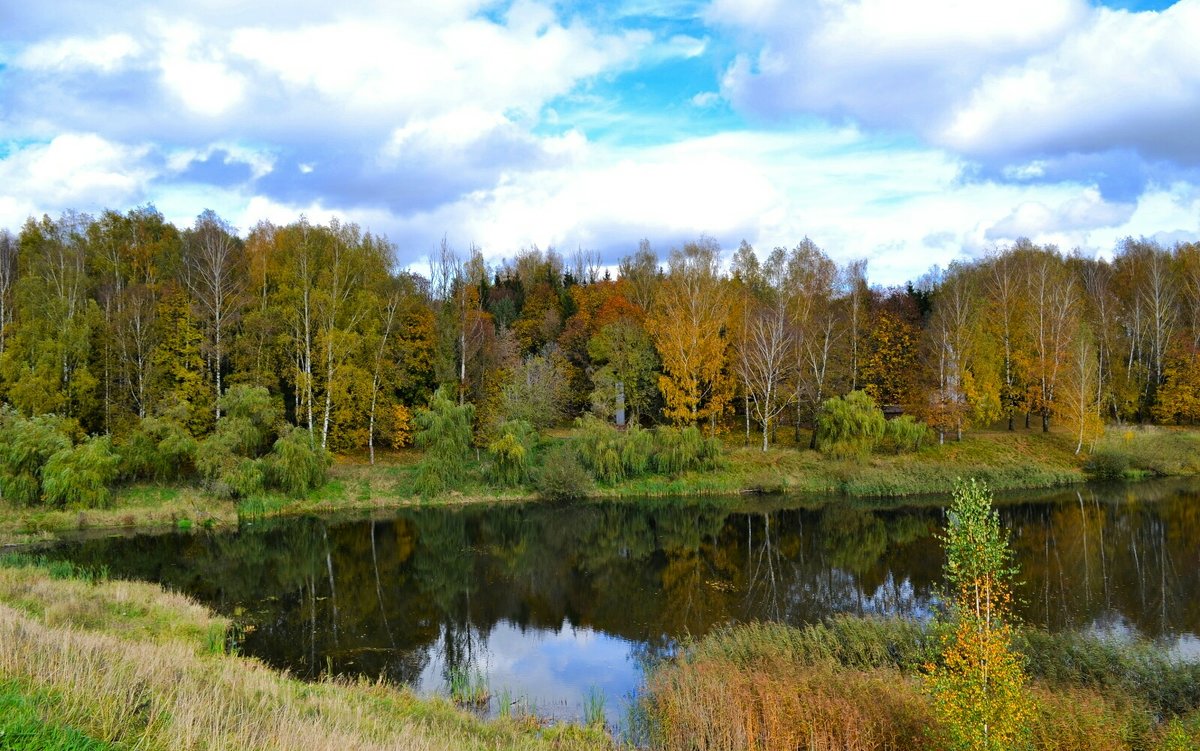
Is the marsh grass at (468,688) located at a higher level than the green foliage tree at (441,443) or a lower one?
lower

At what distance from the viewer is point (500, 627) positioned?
19.1 m

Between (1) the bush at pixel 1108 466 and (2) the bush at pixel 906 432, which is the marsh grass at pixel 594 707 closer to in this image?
(2) the bush at pixel 906 432

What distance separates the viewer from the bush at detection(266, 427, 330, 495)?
33969 mm

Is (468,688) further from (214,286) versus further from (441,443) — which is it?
(214,286)

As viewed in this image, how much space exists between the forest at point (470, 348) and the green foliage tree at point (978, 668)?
2986 cm

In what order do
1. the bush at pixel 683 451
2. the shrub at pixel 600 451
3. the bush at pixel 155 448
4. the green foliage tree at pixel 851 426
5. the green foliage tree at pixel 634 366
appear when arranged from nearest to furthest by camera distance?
the bush at pixel 155 448
the shrub at pixel 600 451
the bush at pixel 683 451
the green foliage tree at pixel 851 426
the green foliage tree at pixel 634 366

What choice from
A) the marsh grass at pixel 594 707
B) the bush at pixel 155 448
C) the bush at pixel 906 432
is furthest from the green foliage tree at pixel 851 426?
the bush at pixel 155 448

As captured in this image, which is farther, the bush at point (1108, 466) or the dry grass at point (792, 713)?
the bush at point (1108, 466)

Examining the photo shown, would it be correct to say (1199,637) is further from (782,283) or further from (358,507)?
(782,283)

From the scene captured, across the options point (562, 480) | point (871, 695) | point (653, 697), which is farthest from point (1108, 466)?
point (653, 697)

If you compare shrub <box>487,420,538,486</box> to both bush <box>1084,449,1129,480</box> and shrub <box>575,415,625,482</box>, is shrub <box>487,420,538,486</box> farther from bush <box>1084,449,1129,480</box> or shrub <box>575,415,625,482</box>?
bush <box>1084,449,1129,480</box>

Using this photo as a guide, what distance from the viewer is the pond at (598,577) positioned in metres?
16.8

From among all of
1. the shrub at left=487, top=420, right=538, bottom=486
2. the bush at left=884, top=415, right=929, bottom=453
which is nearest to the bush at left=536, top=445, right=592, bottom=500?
the shrub at left=487, top=420, right=538, bottom=486

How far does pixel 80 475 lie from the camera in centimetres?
2981
